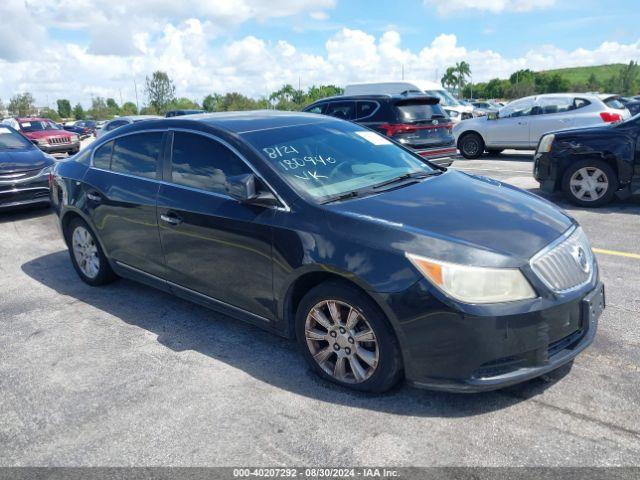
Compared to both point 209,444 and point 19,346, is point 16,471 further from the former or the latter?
point 19,346

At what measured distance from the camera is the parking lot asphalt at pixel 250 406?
2695mm

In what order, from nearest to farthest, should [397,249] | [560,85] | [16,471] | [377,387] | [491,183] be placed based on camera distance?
1. [16,471]
2. [397,249]
3. [377,387]
4. [491,183]
5. [560,85]

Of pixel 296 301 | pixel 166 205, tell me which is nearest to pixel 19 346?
pixel 166 205

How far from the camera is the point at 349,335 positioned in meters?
3.12

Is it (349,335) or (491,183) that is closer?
(349,335)

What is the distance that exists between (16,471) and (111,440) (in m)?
0.45

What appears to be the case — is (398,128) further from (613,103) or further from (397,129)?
(613,103)

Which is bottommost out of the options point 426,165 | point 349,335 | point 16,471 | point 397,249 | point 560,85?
point 16,471

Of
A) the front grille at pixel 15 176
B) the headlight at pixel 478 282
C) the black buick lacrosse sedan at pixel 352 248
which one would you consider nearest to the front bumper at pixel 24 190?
the front grille at pixel 15 176

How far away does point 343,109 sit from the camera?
11141mm

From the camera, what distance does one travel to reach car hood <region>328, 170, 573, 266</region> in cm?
285

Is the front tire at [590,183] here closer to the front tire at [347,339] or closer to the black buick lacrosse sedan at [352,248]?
the black buick lacrosse sedan at [352,248]

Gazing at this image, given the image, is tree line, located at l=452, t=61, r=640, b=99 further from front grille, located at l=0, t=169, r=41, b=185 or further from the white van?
front grille, located at l=0, t=169, r=41, b=185

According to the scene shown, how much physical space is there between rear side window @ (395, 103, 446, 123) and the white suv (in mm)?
3807
